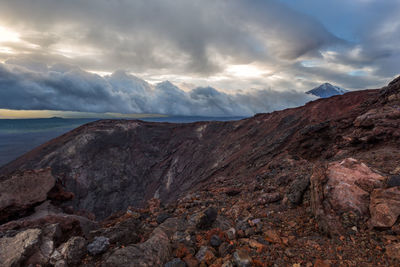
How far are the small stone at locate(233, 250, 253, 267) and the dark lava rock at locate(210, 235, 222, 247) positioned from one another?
956 mm

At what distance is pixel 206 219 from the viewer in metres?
7.17

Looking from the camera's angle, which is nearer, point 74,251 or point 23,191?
point 74,251

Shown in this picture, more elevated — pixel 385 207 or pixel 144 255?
pixel 385 207

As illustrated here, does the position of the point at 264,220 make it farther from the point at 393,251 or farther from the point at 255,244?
the point at 393,251

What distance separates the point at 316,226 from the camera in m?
5.91

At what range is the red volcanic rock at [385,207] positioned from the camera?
4898mm

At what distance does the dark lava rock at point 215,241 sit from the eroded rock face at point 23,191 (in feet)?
55.4

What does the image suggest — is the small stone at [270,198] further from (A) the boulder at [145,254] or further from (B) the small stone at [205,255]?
(A) the boulder at [145,254]

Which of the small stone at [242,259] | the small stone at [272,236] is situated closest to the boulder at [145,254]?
the small stone at [242,259]

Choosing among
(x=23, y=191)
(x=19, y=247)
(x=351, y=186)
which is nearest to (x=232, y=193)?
(x=351, y=186)

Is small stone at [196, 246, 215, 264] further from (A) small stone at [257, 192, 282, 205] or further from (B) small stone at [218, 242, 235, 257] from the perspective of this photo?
(A) small stone at [257, 192, 282, 205]

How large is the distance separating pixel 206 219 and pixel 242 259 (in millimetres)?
2574

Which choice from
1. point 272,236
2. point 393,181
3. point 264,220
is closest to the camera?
point 393,181

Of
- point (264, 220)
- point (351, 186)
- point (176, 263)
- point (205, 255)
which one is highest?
point (351, 186)
